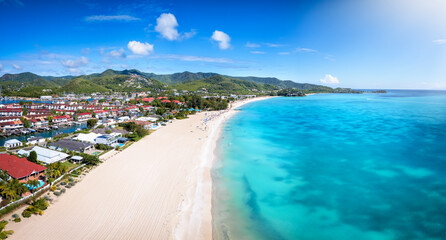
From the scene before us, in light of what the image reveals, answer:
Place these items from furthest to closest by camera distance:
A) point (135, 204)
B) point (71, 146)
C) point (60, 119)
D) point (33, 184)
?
1. point (60, 119)
2. point (71, 146)
3. point (33, 184)
4. point (135, 204)

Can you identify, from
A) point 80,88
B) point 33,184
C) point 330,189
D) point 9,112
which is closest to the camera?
point 33,184

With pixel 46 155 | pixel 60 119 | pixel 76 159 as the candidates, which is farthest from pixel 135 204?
pixel 60 119

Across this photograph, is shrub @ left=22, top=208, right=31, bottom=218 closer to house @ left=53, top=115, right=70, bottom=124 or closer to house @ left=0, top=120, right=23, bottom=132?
house @ left=0, top=120, right=23, bottom=132

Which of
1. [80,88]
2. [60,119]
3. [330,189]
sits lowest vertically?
[330,189]

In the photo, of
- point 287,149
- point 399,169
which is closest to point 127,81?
point 287,149

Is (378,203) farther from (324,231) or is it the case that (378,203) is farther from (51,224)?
(51,224)

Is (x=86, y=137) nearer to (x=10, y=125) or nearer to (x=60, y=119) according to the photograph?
(x=10, y=125)
